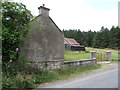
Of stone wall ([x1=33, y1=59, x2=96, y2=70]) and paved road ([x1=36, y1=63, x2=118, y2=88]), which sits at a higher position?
stone wall ([x1=33, y1=59, x2=96, y2=70])

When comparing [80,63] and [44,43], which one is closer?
[44,43]

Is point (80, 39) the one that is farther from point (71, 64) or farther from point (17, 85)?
point (17, 85)

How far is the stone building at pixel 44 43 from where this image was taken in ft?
26.8

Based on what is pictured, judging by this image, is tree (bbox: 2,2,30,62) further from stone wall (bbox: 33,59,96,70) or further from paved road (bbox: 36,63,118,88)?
paved road (bbox: 36,63,118,88)

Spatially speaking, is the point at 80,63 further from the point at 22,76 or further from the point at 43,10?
the point at 22,76

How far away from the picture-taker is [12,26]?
22.2 feet

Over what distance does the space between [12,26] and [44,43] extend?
289cm

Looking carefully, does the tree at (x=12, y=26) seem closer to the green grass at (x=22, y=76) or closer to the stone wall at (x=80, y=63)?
the green grass at (x=22, y=76)

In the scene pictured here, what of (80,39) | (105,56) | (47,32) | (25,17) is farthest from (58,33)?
(80,39)

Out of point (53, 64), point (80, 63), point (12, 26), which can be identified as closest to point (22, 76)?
point (12, 26)

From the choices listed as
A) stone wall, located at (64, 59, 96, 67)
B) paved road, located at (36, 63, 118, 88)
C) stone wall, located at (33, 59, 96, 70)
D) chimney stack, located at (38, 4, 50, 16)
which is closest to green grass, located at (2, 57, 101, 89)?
paved road, located at (36, 63, 118, 88)

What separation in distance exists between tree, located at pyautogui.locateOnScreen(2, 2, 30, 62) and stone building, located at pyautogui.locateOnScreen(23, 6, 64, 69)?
92 centimetres

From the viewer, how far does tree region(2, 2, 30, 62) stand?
252 inches

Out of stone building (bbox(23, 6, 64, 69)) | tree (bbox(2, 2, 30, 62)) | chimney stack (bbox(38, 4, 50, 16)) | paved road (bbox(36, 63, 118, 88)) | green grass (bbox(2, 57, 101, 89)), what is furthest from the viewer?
chimney stack (bbox(38, 4, 50, 16))
